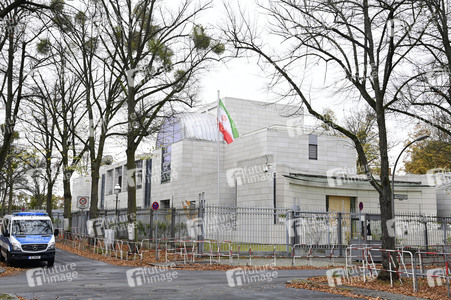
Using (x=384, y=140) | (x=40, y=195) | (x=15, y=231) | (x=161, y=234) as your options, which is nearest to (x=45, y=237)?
(x=15, y=231)

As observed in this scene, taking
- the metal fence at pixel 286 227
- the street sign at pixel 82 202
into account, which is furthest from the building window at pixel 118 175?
the metal fence at pixel 286 227

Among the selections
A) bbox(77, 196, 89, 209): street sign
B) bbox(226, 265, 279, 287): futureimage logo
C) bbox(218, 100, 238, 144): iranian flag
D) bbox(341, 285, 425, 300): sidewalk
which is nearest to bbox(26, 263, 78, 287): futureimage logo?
bbox(226, 265, 279, 287): futureimage logo

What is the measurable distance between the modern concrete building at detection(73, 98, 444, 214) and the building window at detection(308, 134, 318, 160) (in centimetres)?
10

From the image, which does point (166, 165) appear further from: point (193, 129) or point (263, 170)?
point (263, 170)

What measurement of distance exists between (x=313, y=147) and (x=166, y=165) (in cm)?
1797

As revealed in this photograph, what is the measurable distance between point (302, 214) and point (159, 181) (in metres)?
31.1

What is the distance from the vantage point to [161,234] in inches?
1116

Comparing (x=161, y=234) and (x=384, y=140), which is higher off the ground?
(x=384, y=140)

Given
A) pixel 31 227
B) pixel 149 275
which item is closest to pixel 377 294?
pixel 149 275

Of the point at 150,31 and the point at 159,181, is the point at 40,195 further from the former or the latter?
the point at 150,31

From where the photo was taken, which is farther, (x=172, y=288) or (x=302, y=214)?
(x=302, y=214)

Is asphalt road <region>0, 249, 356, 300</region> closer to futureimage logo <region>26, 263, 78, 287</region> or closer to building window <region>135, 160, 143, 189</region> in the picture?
futureimage logo <region>26, 263, 78, 287</region>

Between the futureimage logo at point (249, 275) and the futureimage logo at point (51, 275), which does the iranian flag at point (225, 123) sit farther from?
the futureimage logo at point (51, 275)

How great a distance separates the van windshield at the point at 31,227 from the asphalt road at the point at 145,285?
1.94 meters
